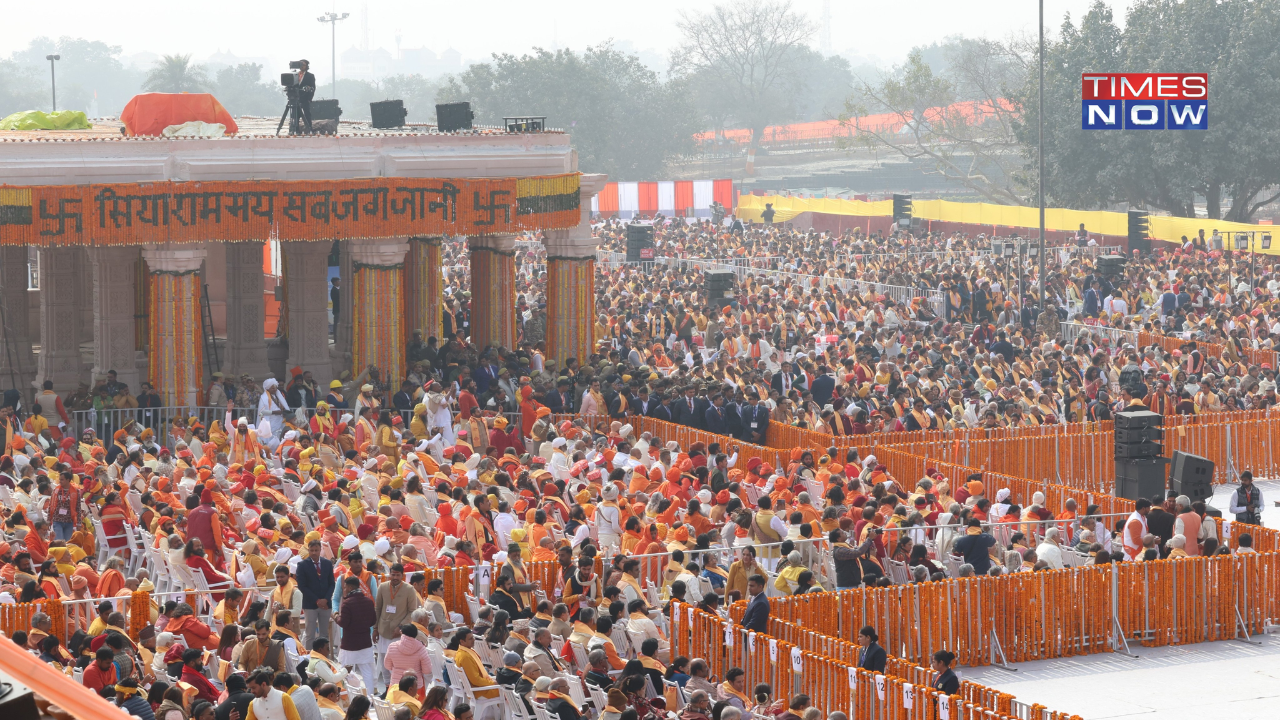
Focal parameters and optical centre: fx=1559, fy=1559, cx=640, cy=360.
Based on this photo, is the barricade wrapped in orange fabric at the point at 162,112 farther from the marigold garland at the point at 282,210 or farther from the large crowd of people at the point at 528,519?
the large crowd of people at the point at 528,519

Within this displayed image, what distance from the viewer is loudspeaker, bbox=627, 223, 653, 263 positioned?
Result: 146ft

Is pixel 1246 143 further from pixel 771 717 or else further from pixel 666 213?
pixel 771 717

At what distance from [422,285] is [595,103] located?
56.4 m

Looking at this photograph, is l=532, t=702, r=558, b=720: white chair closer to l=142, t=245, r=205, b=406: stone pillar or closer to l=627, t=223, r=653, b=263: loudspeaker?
l=142, t=245, r=205, b=406: stone pillar

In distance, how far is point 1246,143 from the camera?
51562 millimetres

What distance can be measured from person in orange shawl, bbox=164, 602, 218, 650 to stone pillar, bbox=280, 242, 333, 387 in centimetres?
1611

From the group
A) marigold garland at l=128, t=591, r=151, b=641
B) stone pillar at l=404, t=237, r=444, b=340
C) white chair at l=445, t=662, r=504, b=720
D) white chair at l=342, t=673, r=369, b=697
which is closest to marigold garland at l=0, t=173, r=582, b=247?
stone pillar at l=404, t=237, r=444, b=340

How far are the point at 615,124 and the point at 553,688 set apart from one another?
77474 mm

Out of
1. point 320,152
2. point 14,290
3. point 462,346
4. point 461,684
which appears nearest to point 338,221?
point 320,152

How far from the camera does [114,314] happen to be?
26.1m

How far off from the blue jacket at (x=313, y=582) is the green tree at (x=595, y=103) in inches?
2692

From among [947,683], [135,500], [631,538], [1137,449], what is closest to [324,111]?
[135,500]

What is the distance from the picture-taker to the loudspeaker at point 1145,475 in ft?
59.7

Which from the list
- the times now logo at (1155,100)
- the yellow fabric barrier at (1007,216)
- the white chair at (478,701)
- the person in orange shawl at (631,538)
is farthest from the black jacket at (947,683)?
the times now logo at (1155,100)
